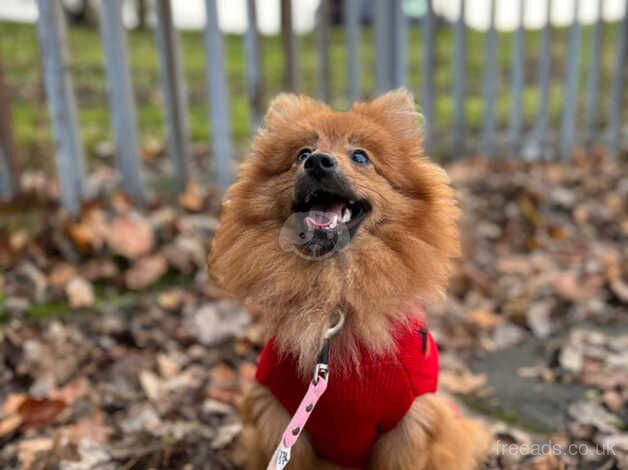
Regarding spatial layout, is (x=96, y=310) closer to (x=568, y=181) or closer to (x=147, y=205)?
(x=147, y=205)

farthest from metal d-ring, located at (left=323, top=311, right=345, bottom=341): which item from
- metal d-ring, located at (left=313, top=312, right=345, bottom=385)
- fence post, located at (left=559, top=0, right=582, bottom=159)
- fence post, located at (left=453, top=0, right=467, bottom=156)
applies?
fence post, located at (left=559, top=0, right=582, bottom=159)

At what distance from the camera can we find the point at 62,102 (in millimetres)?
4148

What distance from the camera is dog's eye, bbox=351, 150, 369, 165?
2.40 metres

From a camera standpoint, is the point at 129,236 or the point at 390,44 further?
the point at 390,44

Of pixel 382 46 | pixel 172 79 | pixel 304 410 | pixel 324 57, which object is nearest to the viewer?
pixel 304 410

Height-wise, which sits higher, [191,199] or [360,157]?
[360,157]

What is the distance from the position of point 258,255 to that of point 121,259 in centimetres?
213

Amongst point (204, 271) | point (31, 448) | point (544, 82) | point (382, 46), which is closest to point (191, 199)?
point (204, 271)

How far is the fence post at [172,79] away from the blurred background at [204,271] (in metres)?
0.01

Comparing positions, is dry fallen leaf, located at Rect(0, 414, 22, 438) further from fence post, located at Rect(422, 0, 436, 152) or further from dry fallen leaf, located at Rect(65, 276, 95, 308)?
fence post, located at Rect(422, 0, 436, 152)

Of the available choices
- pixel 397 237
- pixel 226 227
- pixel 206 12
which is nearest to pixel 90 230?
pixel 206 12

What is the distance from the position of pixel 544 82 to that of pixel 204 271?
14.8 ft

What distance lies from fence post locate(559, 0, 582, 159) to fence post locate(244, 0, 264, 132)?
3964 millimetres

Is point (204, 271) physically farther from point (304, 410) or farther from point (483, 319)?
point (304, 410)
